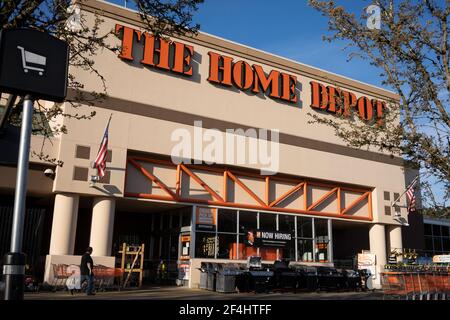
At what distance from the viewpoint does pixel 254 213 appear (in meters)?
25.6

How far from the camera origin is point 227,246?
24.2 m

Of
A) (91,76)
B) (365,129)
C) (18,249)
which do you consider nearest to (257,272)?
(365,129)

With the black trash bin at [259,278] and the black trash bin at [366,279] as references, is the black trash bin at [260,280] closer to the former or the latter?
the black trash bin at [259,278]

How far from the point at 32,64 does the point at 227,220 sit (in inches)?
821

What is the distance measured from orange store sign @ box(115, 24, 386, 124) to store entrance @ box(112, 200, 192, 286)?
729 centimetres

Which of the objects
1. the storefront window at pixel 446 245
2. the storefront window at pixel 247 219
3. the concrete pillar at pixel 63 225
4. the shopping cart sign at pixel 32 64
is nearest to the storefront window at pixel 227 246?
the storefront window at pixel 247 219

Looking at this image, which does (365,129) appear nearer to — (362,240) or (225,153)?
(225,153)

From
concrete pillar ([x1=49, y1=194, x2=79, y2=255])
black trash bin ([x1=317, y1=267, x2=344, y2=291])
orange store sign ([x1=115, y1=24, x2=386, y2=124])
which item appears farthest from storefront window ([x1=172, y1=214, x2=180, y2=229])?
black trash bin ([x1=317, y1=267, x2=344, y2=291])

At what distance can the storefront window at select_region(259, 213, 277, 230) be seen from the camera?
26.0 meters

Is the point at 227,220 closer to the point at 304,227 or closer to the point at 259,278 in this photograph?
the point at 304,227

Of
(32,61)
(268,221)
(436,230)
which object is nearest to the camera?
(32,61)

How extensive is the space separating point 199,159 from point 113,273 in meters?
7.33

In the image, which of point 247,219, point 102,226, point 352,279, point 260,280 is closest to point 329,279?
point 352,279
